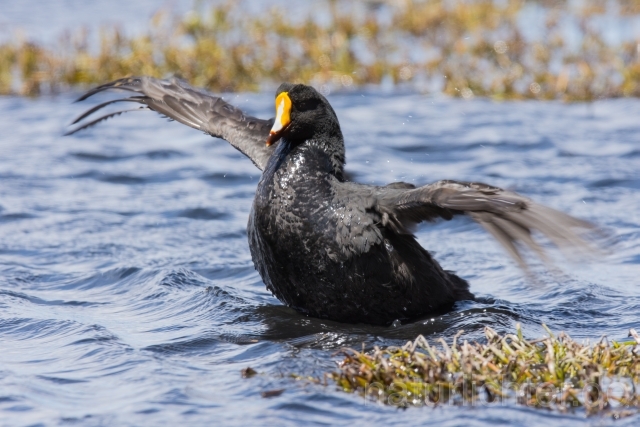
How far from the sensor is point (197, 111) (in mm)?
7098

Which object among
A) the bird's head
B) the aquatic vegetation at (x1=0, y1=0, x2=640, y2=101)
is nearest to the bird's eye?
the bird's head

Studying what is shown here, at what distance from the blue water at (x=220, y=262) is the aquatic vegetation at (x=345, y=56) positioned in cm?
34

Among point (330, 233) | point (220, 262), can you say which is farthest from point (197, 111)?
point (330, 233)

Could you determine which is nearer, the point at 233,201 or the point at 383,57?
the point at 233,201

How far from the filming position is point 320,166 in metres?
5.74

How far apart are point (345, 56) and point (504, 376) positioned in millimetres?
8818

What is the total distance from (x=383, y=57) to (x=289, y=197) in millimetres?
8190

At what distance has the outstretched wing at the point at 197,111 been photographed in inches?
268

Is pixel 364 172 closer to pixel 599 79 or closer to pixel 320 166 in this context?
pixel 599 79

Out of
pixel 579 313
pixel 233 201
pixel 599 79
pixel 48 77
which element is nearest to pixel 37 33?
pixel 48 77

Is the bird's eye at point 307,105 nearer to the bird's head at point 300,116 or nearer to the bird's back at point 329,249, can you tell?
the bird's head at point 300,116

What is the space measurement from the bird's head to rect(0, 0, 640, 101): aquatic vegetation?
6.79m

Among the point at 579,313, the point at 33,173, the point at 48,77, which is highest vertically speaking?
the point at 48,77

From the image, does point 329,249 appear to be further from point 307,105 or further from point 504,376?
point 504,376
